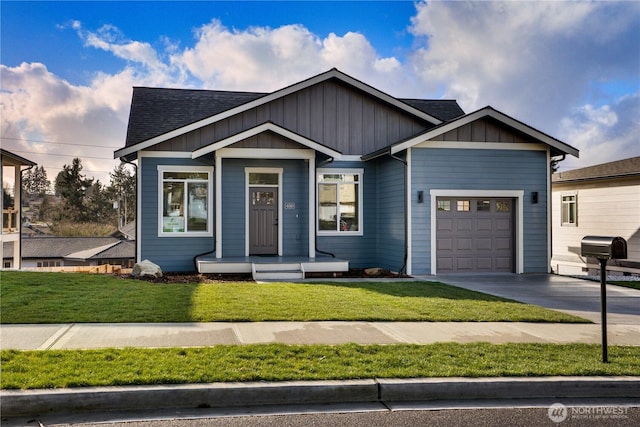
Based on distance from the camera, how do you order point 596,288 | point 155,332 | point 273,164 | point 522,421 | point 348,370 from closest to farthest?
point 522,421
point 348,370
point 155,332
point 596,288
point 273,164

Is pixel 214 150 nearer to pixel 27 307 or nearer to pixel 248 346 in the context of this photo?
pixel 27 307

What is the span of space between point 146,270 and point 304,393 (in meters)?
9.89

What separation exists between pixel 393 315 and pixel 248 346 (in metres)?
3.00

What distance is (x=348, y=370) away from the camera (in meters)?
5.20

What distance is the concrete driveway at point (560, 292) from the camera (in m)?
9.34

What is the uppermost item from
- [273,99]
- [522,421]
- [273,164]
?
[273,99]

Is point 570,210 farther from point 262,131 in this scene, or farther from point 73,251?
point 73,251

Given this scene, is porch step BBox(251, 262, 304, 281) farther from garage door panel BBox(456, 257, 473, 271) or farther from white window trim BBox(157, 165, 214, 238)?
garage door panel BBox(456, 257, 473, 271)

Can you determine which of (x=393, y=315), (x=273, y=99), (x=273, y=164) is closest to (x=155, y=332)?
(x=393, y=315)

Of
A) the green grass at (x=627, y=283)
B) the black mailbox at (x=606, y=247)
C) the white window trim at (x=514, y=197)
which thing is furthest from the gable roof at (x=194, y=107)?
the black mailbox at (x=606, y=247)

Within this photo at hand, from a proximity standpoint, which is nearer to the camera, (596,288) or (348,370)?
(348,370)

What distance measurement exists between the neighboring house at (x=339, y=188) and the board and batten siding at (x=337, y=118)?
4 centimetres

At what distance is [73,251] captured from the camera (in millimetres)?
43688

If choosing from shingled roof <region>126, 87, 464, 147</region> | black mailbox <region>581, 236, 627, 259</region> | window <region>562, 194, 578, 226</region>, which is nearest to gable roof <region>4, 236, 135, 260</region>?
shingled roof <region>126, 87, 464, 147</region>
